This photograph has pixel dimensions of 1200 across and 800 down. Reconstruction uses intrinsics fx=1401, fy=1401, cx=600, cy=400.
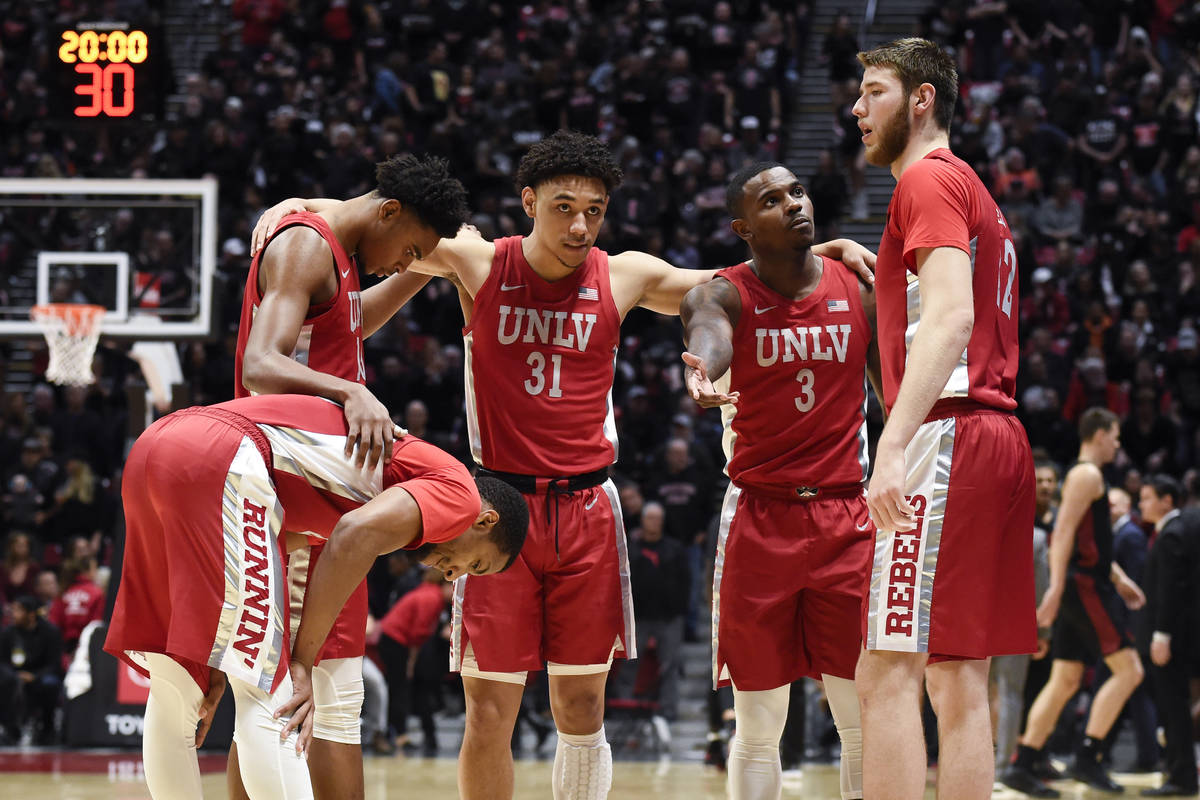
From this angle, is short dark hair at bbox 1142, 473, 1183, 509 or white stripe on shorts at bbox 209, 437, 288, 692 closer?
white stripe on shorts at bbox 209, 437, 288, 692

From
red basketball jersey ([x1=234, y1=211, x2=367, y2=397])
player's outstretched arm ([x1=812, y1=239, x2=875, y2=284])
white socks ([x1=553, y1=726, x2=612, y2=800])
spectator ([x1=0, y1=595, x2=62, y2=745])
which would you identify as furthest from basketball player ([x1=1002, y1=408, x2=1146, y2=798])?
spectator ([x1=0, y1=595, x2=62, y2=745])

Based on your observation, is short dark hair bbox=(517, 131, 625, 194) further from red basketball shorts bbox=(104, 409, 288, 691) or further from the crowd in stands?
the crowd in stands

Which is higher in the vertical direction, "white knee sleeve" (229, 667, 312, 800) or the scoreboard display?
the scoreboard display

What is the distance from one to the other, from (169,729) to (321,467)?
0.84 metres

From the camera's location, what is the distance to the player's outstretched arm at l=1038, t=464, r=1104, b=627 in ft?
27.8

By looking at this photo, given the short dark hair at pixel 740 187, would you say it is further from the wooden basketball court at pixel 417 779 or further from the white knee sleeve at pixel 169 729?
the wooden basketball court at pixel 417 779

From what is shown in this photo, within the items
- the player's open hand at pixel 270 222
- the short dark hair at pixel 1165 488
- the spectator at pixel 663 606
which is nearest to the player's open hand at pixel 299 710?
the player's open hand at pixel 270 222

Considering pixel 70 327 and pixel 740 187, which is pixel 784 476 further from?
pixel 70 327

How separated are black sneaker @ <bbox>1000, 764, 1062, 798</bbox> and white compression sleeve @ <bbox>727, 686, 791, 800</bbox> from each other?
447cm

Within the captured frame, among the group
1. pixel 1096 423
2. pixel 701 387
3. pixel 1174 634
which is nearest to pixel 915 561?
pixel 701 387

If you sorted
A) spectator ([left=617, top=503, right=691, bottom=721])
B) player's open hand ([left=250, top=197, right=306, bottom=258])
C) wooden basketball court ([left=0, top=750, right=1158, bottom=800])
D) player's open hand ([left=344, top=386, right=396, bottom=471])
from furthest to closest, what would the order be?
spectator ([left=617, top=503, right=691, bottom=721]) < wooden basketball court ([left=0, top=750, right=1158, bottom=800]) < player's open hand ([left=250, top=197, right=306, bottom=258]) < player's open hand ([left=344, top=386, right=396, bottom=471])

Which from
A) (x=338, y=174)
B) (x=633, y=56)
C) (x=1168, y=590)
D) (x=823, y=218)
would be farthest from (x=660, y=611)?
(x=633, y=56)

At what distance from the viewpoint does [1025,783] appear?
8688mm

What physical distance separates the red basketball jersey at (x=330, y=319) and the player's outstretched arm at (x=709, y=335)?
3.69 ft
